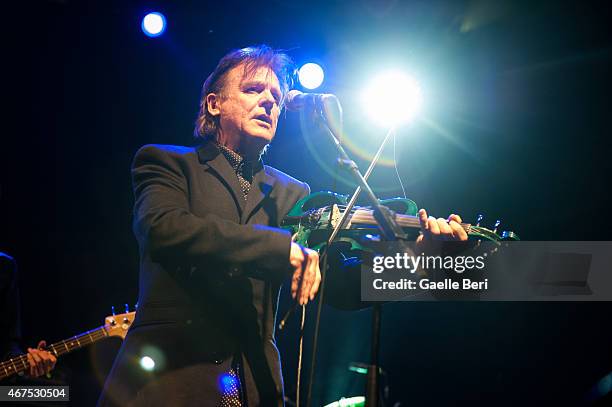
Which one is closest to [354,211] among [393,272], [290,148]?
[393,272]

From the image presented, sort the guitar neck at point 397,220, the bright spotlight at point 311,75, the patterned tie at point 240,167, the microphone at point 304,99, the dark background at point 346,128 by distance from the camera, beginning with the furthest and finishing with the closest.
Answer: the bright spotlight at point 311,75
the dark background at point 346,128
the patterned tie at point 240,167
the guitar neck at point 397,220
the microphone at point 304,99

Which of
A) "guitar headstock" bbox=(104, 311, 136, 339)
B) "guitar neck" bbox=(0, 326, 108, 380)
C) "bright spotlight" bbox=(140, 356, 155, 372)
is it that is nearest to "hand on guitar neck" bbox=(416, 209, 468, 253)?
"bright spotlight" bbox=(140, 356, 155, 372)

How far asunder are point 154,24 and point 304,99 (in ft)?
11.7

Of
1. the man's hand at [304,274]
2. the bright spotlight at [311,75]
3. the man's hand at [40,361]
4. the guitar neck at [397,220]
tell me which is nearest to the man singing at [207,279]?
the man's hand at [304,274]

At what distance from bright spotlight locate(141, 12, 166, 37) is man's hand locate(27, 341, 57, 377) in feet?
11.5

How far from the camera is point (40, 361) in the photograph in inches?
199

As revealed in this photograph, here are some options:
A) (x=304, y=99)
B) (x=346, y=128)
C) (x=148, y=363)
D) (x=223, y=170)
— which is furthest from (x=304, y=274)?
(x=346, y=128)

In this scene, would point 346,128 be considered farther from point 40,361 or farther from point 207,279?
point 40,361

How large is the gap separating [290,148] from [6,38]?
320cm

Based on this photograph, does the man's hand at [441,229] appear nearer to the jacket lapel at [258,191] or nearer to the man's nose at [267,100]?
the jacket lapel at [258,191]

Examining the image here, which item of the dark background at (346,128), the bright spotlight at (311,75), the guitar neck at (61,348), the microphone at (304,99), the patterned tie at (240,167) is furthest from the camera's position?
the bright spotlight at (311,75)

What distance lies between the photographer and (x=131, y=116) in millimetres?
5602

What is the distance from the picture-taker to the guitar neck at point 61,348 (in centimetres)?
500

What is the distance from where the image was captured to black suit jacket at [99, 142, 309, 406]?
72.6 inches
